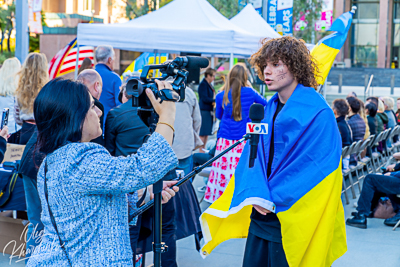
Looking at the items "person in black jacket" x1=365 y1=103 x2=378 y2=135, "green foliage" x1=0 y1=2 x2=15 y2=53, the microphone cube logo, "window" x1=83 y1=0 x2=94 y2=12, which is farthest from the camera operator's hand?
"window" x1=83 y1=0 x2=94 y2=12

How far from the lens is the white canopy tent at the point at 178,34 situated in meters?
6.95

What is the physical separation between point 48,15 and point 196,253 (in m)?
29.8

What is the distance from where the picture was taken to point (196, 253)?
4.71 meters

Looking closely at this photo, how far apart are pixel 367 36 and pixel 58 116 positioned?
45.1 metres

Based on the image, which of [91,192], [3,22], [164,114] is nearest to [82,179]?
[91,192]

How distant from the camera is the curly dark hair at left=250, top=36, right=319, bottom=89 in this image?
2611 millimetres

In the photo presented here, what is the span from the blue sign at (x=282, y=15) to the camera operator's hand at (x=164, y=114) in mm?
9511

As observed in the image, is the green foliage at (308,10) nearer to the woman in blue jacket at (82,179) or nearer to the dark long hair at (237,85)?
the dark long hair at (237,85)

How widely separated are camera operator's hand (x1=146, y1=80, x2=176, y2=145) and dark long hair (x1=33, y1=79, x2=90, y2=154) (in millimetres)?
274

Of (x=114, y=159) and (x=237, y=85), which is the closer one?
(x=114, y=159)

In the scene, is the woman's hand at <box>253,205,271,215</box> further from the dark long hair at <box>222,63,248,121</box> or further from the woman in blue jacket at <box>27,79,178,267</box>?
the dark long hair at <box>222,63,248,121</box>

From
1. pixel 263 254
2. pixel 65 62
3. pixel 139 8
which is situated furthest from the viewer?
pixel 139 8

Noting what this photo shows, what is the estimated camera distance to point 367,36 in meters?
42.9

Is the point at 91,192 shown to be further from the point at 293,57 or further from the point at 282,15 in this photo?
the point at 282,15
